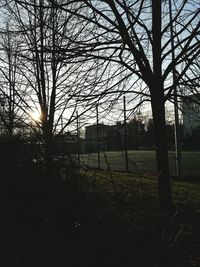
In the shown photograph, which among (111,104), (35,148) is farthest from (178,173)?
(35,148)

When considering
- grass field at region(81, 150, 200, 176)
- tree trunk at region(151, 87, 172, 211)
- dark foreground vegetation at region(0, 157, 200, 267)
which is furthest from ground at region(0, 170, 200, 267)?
grass field at region(81, 150, 200, 176)

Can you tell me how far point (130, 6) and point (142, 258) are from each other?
14.0 ft

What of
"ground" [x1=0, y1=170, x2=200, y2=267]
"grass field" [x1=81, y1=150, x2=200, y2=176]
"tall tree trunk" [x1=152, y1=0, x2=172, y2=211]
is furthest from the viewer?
"grass field" [x1=81, y1=150, x2=200, y2=176]

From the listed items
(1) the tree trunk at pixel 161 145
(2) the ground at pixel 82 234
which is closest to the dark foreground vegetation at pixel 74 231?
(2) the ground at pixel 82 234

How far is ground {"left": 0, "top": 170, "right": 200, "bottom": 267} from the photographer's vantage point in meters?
4.47

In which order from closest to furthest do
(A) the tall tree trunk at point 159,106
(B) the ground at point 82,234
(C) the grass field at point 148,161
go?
(B) the ground at point 82,234 → (A) the tall tree trunk at point 159,106 → (C) the grass field at point 148,161

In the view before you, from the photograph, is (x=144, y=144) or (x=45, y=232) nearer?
(x=45, y=232)

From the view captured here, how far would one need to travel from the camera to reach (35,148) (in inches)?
225

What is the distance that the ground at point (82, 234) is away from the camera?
4.47 metres

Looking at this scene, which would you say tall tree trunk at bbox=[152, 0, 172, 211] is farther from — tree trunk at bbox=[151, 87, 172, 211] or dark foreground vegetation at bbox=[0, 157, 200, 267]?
dark foreground vegetation at bbox=[0, 157, 200, 267]

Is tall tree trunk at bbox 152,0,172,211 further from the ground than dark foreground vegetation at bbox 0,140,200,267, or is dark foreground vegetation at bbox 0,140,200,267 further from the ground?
tall tree trunk at bbox 152,0,172,211

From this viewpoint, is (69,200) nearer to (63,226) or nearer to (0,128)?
(63,226)

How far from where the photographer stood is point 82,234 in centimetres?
491

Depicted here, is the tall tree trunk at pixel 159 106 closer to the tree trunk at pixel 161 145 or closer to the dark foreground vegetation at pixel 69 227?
the tree trunk at pixel 161 145
